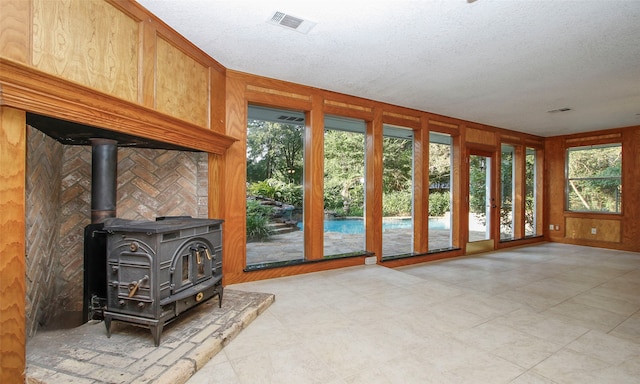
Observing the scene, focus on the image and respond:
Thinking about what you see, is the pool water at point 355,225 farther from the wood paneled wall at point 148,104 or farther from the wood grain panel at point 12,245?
the wood grain panel at point 12,245

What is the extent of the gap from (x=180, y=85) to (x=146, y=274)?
68.8 inches

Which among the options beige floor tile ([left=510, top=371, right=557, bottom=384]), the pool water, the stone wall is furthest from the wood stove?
the pool water

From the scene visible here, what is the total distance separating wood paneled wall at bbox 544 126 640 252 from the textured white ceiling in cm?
238

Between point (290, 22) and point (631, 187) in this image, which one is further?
point (631, 187)

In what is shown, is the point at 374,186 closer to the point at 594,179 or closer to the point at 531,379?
the point at 531,379

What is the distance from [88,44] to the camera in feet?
6.20

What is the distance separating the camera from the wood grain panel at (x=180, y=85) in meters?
2.53

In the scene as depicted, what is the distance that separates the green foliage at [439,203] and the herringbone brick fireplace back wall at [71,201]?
13.5ft

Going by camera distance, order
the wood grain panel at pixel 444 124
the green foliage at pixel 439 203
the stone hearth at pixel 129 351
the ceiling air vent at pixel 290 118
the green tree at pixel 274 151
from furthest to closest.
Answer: the green foliage at pixel 439 203
the wood grain panel at pixel 444 124
the ceiling air vent at pixel 290 118
the green tree at pixel 274 151
the stone hearth at pixel 129 351

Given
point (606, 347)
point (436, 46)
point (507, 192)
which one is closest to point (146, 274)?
point (436, 46)

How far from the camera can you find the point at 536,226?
7465 millimetres

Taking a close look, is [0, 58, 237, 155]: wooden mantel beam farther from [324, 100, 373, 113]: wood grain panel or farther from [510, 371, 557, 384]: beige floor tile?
[510, 371, 557, 384]: beige floor tile

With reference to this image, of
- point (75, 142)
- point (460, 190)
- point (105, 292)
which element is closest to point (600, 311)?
point (460, 190)

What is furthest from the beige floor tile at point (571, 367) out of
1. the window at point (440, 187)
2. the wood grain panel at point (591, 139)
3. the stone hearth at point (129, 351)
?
the wood grain panel at point (591, 139)
